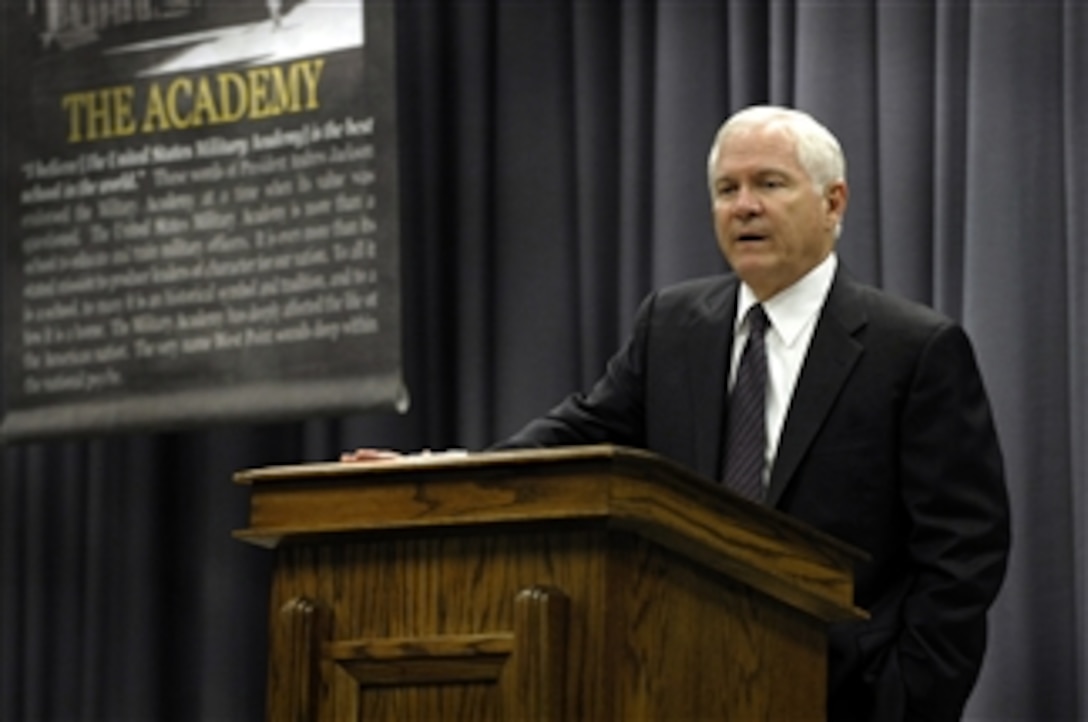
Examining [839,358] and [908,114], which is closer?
[839,358]

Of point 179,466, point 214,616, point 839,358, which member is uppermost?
point 839,358

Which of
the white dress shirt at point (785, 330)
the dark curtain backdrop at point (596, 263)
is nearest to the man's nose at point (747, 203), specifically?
the white dress shirt at point (785, 330)

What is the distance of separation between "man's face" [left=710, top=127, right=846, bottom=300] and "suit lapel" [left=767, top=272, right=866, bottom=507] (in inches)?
3.8

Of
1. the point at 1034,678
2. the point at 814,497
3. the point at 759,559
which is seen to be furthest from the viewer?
the point at 1034,678

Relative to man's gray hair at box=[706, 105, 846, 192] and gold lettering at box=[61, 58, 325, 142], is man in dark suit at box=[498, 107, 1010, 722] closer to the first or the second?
man's gray hair at box=[706, 105, 846, 192]

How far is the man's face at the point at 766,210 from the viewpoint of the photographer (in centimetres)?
303

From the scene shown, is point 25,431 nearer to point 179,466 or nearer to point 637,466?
point 179,466

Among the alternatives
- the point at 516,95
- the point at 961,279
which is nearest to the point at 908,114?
the point at 961,279

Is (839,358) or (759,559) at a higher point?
(839,358)

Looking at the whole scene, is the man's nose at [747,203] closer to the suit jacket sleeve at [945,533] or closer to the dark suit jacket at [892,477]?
the dark suit jacket at [892,477]

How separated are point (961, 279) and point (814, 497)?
4.03 ft

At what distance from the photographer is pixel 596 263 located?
4457mm

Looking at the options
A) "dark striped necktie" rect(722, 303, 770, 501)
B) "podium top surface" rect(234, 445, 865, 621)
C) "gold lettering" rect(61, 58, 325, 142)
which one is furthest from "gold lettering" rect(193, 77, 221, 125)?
"podium top surface" rect(234, 445, 865, 621)

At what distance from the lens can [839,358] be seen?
289cm
